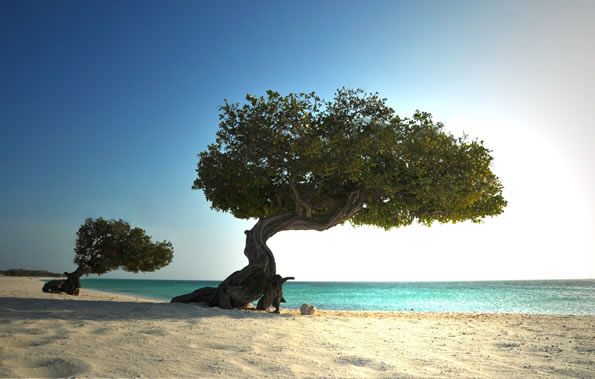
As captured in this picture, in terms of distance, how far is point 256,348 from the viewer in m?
6.09

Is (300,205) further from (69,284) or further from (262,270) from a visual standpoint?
(69,284)

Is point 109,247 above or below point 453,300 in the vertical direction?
above

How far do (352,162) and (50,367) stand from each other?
34.1ft

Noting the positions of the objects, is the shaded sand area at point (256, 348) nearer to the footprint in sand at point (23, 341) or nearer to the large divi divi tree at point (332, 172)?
the footprint in sand at point (23, 341)

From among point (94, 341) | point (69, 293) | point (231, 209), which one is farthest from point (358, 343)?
point (69, 293)

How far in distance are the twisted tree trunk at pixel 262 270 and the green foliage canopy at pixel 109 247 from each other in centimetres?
899

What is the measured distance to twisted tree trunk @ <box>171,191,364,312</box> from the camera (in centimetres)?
1364

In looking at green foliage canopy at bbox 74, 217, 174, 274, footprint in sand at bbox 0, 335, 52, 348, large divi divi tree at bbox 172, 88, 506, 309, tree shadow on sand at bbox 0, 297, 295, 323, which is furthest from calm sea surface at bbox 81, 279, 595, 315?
footprint in sand at bbox 0, 335, 52, 348

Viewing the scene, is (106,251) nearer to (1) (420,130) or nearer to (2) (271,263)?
(2) (271,263)

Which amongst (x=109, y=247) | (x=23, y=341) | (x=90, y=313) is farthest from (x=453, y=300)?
(x=23, y=341)

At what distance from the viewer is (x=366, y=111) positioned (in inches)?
584

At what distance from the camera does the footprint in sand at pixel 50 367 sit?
438 centimetres

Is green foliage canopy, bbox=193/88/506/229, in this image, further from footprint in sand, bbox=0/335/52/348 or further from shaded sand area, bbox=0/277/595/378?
footprint in sand, bbox=0/335/52/348

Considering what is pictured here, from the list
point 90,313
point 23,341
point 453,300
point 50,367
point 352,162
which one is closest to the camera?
point 50,367
